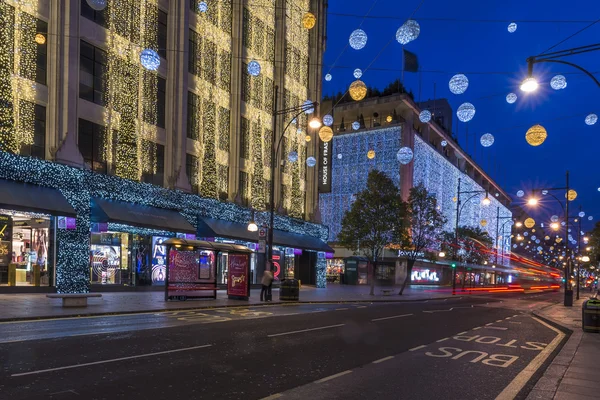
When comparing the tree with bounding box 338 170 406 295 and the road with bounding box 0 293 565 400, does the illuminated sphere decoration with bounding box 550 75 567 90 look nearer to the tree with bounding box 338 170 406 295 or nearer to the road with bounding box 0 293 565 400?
the road with bounding box 0 293 565 400

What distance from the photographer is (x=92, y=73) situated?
25531mm

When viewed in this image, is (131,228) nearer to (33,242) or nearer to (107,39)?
(33,242)

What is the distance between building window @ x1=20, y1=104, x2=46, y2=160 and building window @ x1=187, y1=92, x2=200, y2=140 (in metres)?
9.84

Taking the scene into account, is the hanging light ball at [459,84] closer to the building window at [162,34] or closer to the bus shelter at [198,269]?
the bus shelter at [198,269]

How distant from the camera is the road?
7531 millimetres

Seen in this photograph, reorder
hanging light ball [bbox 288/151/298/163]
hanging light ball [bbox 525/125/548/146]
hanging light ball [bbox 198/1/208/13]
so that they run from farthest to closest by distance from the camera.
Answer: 1. hanging light ball [bbox 288/151/298/163]
2. hanging light ball [bbox 198/1/208/13]
3. hanging light ball [bbox 525/125/548/146]

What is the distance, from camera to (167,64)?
30.2 metres

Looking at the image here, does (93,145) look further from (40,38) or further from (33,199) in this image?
(40,38)

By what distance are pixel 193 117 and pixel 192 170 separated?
10.9ft

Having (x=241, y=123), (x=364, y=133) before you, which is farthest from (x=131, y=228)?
(x=364, y=133)

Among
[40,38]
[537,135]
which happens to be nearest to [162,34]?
[40,38]

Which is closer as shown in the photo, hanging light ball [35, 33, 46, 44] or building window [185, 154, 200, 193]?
hanging light ball [35, 33, 46, 44]

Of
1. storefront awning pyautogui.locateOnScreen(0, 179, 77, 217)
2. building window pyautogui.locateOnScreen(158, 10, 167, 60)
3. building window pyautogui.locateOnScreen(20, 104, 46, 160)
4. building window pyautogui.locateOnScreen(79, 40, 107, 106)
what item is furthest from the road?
building window pyautogui.locateOnScreen(158, 10, 167, 60)

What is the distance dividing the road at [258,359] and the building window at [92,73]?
44.0 ft
